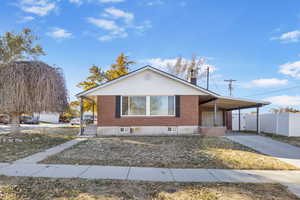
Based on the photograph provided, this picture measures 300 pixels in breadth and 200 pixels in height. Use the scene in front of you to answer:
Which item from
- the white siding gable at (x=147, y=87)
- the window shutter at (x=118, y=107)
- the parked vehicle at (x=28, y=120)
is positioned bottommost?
the parked vehicle at (x=28, y=120)

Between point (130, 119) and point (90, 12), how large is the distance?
309 inches

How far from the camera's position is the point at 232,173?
4930 millimetres

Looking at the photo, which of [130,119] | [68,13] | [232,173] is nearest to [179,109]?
[130,119]

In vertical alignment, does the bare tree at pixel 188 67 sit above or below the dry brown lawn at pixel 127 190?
above

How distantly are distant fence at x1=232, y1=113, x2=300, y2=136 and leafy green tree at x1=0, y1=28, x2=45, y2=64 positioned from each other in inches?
1070

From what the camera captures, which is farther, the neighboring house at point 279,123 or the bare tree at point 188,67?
the bare tree at point 188,67

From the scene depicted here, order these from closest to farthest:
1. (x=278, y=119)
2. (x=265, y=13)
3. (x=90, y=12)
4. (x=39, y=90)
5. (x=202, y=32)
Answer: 1. (x=39, y=90)
2. (x=90, y=12)
3. (x=265, y=13)
4. (x=278, y=119)
5. (x=202, y=32)

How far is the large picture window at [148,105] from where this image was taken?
1249 centimetres

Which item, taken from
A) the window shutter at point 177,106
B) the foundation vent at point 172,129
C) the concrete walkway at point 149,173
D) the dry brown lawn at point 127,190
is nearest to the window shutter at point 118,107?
the foundation vent at point 172,129

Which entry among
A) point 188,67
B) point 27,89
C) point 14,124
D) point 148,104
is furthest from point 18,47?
point 188,67

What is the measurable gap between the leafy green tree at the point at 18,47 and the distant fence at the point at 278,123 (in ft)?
89.2

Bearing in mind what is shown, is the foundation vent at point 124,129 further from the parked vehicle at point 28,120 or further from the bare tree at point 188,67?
the parked vehicle at point 28,120

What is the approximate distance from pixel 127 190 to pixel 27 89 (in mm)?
10052

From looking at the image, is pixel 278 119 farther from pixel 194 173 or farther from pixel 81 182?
pixel 81 182
